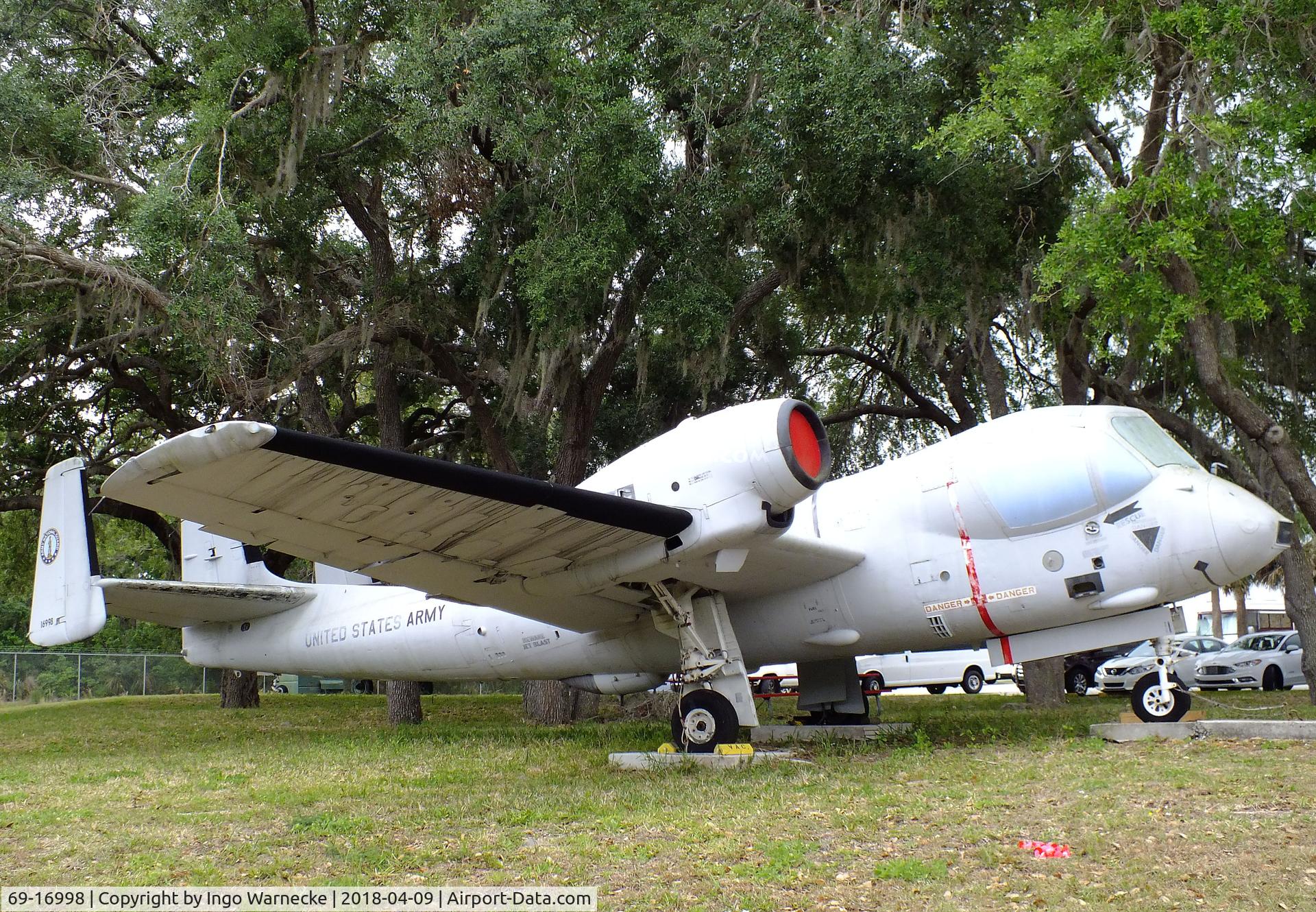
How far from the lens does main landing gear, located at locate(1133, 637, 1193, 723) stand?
8.93m

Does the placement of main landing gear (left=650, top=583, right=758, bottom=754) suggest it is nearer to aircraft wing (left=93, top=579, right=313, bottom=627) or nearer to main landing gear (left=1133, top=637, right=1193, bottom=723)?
main landing gear (left=1133, top=637, right=1193, bottom=723)

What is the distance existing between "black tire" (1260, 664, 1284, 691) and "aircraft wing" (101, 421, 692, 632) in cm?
1640

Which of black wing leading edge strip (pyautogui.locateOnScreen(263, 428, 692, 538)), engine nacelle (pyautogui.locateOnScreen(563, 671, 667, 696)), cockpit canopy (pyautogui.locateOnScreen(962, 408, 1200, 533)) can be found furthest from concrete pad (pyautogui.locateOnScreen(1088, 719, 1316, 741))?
engine nacelle (pyautogui.locateOnScreen(563, 671, 667, 696))

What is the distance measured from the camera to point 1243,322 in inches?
624

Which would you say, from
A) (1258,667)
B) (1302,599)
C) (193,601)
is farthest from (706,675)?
(1258,667)

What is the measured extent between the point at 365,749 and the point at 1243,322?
14693 millimetres

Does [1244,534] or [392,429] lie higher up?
[392,429]

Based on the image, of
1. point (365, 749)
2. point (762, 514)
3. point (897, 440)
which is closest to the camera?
point (762, 514)

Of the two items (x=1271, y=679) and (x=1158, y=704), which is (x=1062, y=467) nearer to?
(x=1158, y=704)

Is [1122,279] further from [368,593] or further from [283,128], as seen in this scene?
[283,128]

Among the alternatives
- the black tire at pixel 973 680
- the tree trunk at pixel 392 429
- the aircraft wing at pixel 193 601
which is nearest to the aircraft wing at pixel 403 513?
the aircraft wing at pixel 193 601

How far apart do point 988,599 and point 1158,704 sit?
2.10 meters

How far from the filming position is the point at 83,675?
25.1 metres

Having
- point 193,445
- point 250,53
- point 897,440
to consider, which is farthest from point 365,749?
point 897,440
